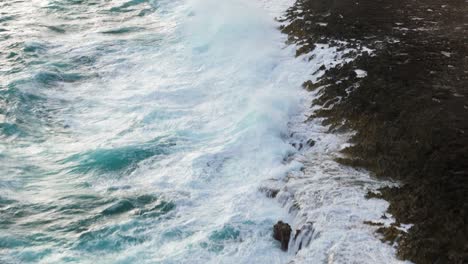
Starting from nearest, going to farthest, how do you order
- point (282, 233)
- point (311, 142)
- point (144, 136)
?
point (282, 233) < point (311, 142) < point (144, 136)

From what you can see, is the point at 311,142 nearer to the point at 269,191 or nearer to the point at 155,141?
the point at 269,191

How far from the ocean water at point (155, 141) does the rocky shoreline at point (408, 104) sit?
2.14 feet

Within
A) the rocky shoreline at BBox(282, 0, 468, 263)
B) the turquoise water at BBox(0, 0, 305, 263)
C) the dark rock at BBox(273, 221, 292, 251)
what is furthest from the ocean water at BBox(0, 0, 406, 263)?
the rocky shoreline at BBox(282, 0, 468, 263)

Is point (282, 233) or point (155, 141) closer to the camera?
point (282, 233)

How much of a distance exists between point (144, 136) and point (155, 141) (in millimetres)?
533

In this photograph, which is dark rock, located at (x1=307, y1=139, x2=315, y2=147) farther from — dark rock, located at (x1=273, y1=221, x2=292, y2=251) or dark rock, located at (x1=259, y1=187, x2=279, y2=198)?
dark rock, located at (x1=273, y1=221, x2=292, y2=251)

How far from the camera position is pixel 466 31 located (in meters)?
18.2

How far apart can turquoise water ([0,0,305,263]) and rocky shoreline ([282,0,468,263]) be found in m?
1.72

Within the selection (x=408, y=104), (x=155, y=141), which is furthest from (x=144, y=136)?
(x=408, y=104)

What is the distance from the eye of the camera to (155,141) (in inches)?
619

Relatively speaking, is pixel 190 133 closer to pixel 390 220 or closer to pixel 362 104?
pixel 362 104

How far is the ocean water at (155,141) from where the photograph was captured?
11.3 meters

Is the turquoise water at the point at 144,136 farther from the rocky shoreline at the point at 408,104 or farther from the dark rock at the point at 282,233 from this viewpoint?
the rocky shoreline at the point at 408,104

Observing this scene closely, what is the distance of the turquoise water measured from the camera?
11.5 m
